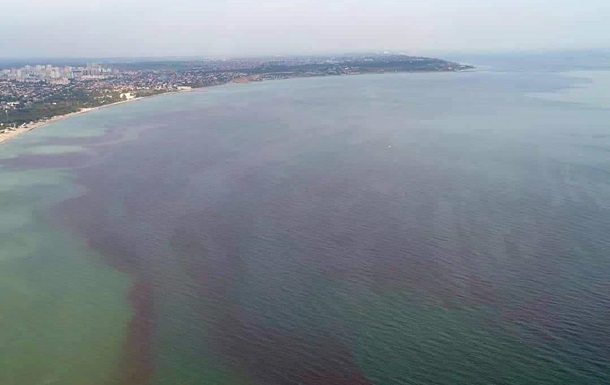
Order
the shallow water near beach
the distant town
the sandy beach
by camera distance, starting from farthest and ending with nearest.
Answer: the distant town < the sandy beach < the shallow water near beach

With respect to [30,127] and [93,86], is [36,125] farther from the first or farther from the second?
[93,86]

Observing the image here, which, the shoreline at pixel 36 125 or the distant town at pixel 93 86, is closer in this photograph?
the shoreline at pixel 36 125

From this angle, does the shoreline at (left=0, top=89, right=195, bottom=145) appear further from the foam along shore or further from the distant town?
the distant town

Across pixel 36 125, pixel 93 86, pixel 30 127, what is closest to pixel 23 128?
pixel 30 127

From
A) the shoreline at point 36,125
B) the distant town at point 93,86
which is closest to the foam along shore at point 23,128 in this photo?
the shoreline at point 36,125

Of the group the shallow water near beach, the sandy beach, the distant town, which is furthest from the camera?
the distant town

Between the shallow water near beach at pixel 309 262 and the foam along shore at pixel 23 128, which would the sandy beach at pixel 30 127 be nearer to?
the foam along shore at pixel 23 128

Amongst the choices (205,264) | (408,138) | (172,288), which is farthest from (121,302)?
(408,138)

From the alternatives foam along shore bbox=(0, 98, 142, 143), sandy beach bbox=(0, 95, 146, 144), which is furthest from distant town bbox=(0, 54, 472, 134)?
sandy beach bbox=(0, 95, 146, 144)

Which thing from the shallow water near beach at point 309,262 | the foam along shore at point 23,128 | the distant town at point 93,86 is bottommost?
the shallow water near beach at point 309,262

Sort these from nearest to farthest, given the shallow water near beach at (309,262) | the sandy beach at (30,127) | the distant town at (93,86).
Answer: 1. the shallow water near beach at (309,262)
2. the sandy beach at (30,127)
3. the distant town at (93,86)
